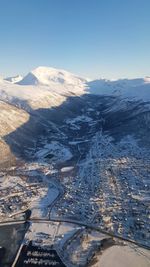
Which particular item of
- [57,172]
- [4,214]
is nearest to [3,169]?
[57,172]

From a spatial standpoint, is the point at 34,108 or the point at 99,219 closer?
the point at 99,219

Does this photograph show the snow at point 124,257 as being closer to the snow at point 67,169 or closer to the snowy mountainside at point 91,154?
the snowy mountainside at point 91,154

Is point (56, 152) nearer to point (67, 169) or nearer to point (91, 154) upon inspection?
point (91, 154)

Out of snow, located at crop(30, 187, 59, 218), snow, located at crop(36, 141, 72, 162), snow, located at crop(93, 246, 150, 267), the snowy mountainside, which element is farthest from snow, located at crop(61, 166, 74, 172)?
snow, located at crop(93, 246, 150, 267)

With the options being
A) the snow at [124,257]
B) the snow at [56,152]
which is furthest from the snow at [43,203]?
the snow at [56,152]

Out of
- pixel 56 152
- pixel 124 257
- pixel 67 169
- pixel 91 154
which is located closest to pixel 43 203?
pixel 67 169

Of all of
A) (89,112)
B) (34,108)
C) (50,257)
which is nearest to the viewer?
(50,257)

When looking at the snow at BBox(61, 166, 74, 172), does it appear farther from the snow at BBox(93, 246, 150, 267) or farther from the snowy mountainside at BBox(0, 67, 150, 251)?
the snow at BBox(93, 246, 150, 267)

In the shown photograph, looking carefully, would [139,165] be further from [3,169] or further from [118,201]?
[3,169]
